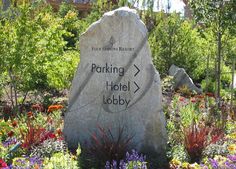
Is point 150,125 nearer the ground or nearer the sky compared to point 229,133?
nearer the sky

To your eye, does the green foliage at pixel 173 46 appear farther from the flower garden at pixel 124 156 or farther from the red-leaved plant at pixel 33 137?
the red-leaved plant at pixel 33 137

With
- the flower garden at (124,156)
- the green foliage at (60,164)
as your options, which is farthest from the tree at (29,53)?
the green foliage at (60,164)

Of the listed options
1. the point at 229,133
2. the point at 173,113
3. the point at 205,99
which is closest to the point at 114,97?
the point at 229,133

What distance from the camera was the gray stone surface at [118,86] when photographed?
583 centimetres

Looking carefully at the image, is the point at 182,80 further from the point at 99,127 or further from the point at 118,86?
the point at 99,127

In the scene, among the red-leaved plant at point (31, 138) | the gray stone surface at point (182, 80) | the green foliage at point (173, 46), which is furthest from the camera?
the green foliage at point (173, 46)

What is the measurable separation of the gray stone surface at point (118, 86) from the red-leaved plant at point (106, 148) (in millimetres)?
230

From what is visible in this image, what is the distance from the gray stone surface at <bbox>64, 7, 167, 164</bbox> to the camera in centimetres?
583

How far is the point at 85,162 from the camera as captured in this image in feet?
17.5

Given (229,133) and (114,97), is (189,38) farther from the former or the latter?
(114,97)

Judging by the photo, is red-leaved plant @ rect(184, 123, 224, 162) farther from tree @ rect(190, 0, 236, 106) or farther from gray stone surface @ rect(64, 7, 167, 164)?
tree @ rect(190, 0, 236, 106)

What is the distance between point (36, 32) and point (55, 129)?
2.73m

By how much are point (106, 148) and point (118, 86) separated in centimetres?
103

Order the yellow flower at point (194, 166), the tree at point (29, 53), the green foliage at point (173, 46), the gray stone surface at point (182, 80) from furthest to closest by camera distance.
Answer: the green foliage at point (173, 46)
the gray stone surface at point (182, 80)
the tree at point (29, 53)
the yellow flower at point (194, 166)
